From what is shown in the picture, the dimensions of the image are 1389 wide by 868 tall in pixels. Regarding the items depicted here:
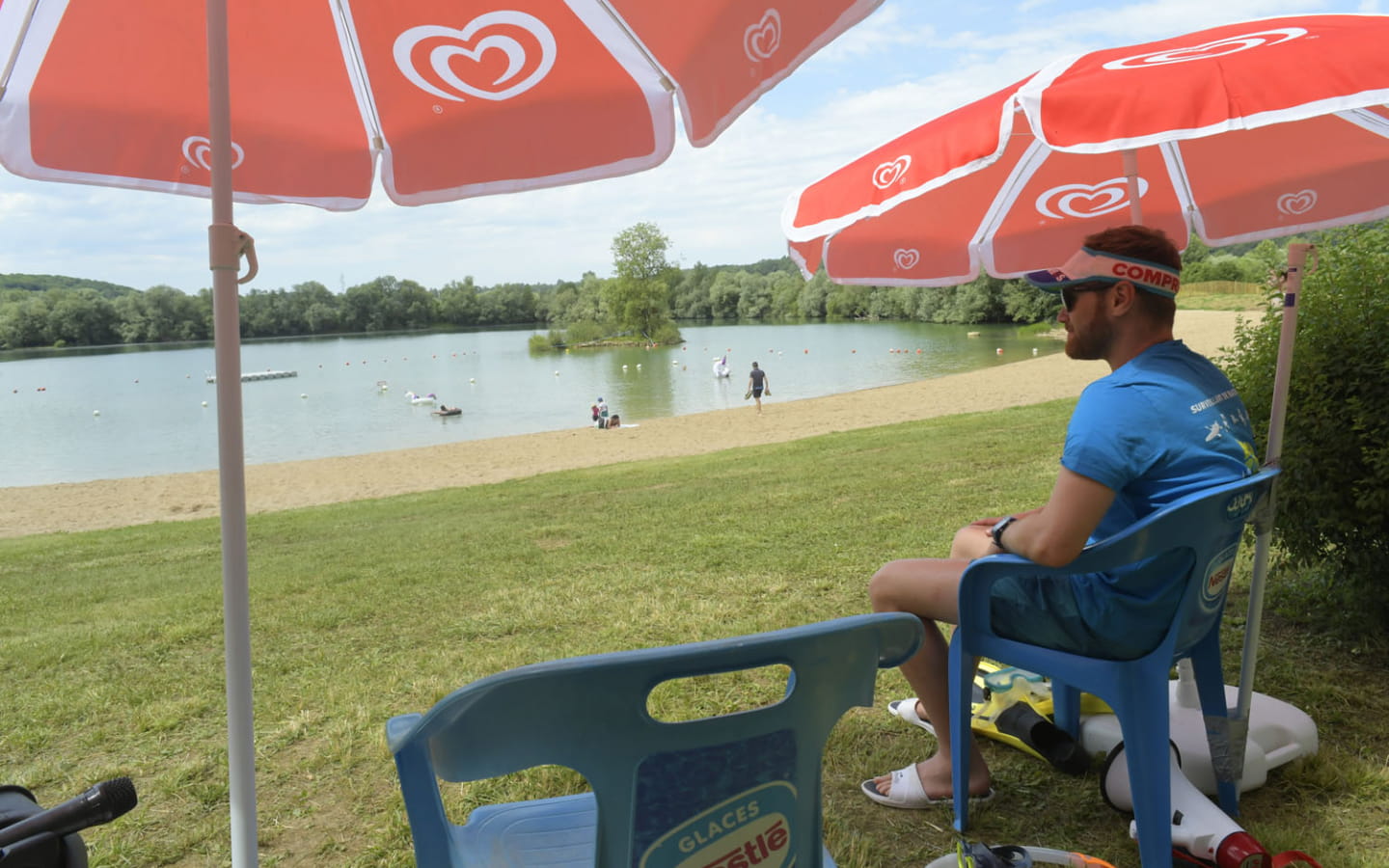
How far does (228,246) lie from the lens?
168 cm

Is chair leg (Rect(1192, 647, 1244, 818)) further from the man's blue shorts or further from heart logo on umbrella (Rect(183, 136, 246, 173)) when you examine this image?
heart logo on umbrella (Rect(183, 136, 246, 173))

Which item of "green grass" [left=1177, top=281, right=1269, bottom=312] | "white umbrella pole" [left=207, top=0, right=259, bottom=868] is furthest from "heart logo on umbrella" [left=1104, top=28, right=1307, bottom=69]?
"green grass" [left=1177, top=281, right=1269, bottom=312]

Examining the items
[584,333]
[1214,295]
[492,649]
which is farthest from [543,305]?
[492,649]

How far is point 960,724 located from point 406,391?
47.2 m

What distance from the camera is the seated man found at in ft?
5.92

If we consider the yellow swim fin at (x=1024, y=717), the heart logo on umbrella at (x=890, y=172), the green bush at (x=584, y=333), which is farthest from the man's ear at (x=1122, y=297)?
the green bush at (x=584, y=333)

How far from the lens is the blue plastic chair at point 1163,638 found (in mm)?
1777

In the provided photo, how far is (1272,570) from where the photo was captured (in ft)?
13.0

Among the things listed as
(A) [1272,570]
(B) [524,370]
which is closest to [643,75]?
(A) [1272,570]

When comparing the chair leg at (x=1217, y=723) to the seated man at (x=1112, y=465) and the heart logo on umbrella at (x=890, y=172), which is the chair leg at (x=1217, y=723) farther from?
the heart logo on umbrella at (x=890, y=172)

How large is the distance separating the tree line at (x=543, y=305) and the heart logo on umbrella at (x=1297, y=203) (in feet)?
197

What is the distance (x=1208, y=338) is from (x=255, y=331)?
118m

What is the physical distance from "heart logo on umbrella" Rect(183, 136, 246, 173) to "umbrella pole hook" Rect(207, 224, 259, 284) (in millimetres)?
866

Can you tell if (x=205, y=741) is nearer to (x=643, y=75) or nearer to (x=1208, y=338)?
(x=643, y=75)
